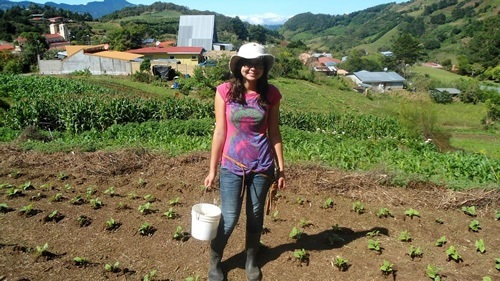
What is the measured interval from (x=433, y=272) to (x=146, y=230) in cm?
302

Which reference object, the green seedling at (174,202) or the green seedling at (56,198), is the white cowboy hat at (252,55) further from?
the green seedling at (56,198)

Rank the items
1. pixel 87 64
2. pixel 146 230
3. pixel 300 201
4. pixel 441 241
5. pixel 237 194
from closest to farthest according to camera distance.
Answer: pixel 237 194 < pixel 441 241 < pixel 146 230 < pixel 300 201 < pixel 87 64

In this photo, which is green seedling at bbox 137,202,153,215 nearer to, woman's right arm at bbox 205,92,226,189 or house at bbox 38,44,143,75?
woman's right arm at bbox 205,92,226,189

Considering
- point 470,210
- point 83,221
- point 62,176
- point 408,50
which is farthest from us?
point 408,50

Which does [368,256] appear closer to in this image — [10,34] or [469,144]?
[469,144]

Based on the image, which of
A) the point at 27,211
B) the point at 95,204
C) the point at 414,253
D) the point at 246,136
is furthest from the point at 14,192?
the point at 414,253

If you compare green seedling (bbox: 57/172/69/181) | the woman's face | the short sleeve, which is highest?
the woman's face

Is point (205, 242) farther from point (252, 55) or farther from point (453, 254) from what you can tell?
point (453, 254)

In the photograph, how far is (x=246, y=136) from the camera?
3080 millimetres

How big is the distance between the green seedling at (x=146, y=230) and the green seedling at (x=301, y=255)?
1.67 meters

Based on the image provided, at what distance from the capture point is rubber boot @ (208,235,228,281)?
3303mm

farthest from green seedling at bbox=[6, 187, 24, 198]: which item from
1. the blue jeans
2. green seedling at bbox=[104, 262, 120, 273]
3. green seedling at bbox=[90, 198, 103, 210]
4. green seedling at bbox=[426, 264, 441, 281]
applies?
green seedling at bbox=[426, 264, 441, 281]

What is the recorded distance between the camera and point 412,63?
80.1 m

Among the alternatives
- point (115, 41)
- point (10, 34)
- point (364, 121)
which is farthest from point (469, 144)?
point (10, 34)
